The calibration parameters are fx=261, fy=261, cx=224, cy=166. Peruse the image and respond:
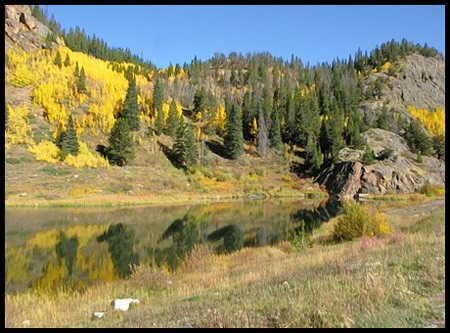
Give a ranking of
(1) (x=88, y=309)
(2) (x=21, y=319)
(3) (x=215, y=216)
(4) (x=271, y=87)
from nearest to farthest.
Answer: (2) (x=21, y=319), (1) (x=88, y=309), (3) (x=215, y=216), (4) (x=271, y=87)

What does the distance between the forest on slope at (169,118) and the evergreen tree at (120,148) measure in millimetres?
199

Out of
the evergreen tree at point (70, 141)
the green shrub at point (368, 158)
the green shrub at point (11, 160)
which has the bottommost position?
the green shrub at point (11, 160)

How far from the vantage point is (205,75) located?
139125 millimetres

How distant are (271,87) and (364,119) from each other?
5266 cm

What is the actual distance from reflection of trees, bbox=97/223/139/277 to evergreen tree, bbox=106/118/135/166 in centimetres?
3218

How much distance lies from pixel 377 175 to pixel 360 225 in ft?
176

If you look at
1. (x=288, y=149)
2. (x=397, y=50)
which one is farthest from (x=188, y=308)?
(x=397, y=50)

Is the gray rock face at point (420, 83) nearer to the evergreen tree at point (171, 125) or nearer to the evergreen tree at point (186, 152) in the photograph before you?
the evergreen tree at point (171, 125)

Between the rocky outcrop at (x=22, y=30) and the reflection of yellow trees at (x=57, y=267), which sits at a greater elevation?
the rocky outcrop at (x=22, y=30)

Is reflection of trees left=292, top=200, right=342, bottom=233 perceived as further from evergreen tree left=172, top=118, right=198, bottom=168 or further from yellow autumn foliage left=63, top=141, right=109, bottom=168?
yellow autumn foliage left=63, top=141, right=109, bottom=168

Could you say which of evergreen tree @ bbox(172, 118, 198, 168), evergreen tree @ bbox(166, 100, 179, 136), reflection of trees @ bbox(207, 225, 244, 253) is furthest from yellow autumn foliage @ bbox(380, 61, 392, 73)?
reflection of trees @ bbox(207, 225, 244, 253)

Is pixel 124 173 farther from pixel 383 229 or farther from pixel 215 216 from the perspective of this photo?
pixel 383 229

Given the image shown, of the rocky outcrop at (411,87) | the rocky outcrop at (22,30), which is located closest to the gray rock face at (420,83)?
the rocky outcrop at (411,87)

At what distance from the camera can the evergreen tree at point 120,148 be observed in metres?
52.1
